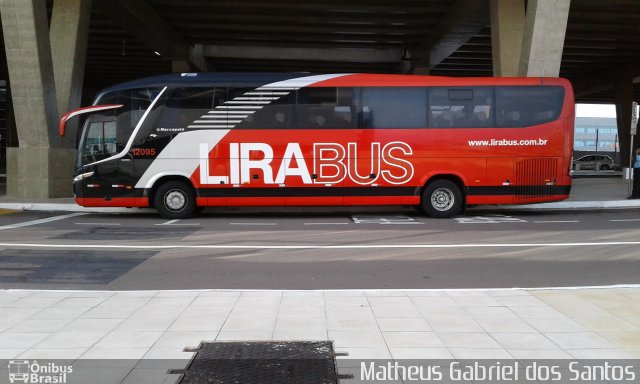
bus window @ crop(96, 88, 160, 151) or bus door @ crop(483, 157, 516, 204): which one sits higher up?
bus window @ crop(96, 88, 160, 151)

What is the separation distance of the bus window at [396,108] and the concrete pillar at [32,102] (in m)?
11.2

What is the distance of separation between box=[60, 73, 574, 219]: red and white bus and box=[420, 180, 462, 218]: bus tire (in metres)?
0.06

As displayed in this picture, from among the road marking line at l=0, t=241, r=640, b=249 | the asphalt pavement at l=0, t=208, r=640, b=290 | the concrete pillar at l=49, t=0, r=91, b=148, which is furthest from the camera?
the concrete pillar at l=49, t=0, r=91, b=148

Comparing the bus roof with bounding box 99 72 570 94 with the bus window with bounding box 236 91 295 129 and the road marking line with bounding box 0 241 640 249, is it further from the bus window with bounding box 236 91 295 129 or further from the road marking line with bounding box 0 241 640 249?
the road marking line with bounding box 0 241 640 249

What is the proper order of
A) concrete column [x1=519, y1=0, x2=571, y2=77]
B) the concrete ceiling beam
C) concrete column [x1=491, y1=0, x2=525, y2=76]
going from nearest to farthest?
concrete column [x1=519, y1=0, x2=571, y2=77], concrete column [x1=491, y1=0, x2=525, y2=76], the concrete ceiling beam

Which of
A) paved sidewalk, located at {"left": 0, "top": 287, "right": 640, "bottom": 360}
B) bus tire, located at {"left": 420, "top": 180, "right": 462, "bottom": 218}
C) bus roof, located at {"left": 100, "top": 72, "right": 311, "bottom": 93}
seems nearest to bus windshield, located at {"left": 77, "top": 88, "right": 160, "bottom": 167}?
bus roof, located at {"left": 100, "top": 72, "right": 311, "bottom": 93}

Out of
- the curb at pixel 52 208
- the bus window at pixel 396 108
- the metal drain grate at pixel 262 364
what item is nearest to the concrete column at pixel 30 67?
→ the curb at pixel 52 208

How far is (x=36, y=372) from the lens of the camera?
13.2 ft

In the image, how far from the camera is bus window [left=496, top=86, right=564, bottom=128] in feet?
47.3

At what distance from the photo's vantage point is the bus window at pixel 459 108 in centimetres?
1443

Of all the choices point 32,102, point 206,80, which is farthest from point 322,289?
point 32,102

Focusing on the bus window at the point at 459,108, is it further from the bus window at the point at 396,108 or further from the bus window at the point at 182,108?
the bus window at the point at 182,108

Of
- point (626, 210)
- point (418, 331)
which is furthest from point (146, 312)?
point (626, 210)

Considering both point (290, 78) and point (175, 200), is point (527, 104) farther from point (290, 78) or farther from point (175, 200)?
point (175, 200)
